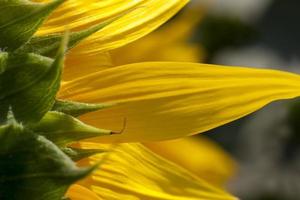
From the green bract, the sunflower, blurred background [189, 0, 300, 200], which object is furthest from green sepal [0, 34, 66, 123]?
blurred background [189, 0, 300, 200]

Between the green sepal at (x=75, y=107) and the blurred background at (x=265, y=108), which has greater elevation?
the green sepal at (x=75, y=107)

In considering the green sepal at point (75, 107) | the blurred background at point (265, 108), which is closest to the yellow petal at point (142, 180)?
the green sepal at point (75, 107)

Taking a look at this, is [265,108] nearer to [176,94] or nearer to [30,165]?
[176,94]

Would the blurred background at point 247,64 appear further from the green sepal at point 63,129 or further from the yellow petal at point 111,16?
the green sepal at point 63,129

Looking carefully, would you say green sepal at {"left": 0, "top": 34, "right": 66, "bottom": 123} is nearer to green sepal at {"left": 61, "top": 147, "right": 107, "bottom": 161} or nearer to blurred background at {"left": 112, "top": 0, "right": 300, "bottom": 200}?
green sepal at {"left": 61, "top": 147, "right": 107, "bottom": 161}

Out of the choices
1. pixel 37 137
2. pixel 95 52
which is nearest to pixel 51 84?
pixel 37 137

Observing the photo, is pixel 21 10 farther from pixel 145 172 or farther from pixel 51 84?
pixel 145 172

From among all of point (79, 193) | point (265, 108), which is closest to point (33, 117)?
point (79, 193)
